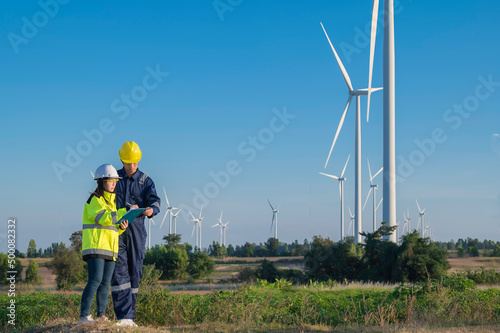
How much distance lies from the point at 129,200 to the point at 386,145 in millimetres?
22919

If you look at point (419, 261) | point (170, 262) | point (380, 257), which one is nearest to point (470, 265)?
point (380, 257)

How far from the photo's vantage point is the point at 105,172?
8195 millimetres

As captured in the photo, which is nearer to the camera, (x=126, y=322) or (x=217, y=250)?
(x=126, y=322)

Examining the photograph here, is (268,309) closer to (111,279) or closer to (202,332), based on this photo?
(202,332)

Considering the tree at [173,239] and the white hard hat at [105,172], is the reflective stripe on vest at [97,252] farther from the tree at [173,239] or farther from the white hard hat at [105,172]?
the tree at [173,239]

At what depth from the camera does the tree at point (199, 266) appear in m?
52.7

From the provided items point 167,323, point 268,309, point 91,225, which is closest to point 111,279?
point 91,225

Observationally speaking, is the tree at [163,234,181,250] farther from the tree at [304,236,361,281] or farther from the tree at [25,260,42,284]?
the tree at [304,236,361,281]

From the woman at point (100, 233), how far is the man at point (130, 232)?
0.47 m

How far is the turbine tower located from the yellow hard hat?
2213 centimetres

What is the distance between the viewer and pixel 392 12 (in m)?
32.2

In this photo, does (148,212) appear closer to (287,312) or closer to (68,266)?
(287,312)

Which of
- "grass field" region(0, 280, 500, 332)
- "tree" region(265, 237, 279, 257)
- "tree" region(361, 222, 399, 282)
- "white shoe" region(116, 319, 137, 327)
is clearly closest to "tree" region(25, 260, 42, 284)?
"tree" region(361, 222, 399, 282)

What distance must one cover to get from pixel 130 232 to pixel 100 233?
0.91 metres
